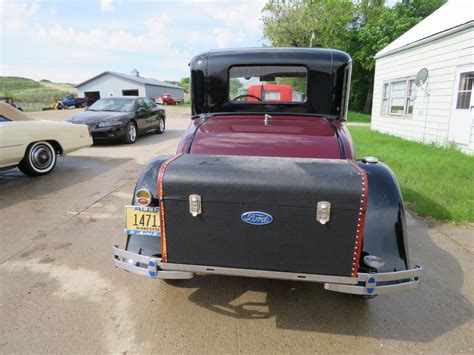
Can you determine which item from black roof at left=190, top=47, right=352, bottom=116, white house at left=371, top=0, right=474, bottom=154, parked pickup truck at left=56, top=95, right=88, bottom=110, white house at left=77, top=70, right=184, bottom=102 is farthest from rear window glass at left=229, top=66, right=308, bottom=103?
white house at left=77, top=70, right=184, bottom=102

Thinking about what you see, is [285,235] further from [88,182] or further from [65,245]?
[88,182]

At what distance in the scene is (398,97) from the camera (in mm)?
11984

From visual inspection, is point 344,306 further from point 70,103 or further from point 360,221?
point 70,103

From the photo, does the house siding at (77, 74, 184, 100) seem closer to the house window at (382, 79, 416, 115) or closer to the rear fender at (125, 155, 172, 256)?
the house window at (382, 79, 416, 115)

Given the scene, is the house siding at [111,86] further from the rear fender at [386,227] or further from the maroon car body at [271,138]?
the rear fender at [386,227]

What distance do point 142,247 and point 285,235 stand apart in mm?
1078

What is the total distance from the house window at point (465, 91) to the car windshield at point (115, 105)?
9512mm

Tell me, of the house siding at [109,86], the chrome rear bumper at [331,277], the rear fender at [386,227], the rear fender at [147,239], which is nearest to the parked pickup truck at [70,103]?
the house siding at [109,86]

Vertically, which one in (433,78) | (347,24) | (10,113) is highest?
(347,24)

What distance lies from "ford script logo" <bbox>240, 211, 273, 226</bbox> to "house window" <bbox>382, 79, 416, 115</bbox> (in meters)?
10.6

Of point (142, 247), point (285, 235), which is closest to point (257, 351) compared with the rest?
point (285, 235)

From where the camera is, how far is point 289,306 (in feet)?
8.68

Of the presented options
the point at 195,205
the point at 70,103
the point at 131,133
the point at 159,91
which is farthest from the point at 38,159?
the point at 159,91

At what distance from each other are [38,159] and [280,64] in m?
5.15
